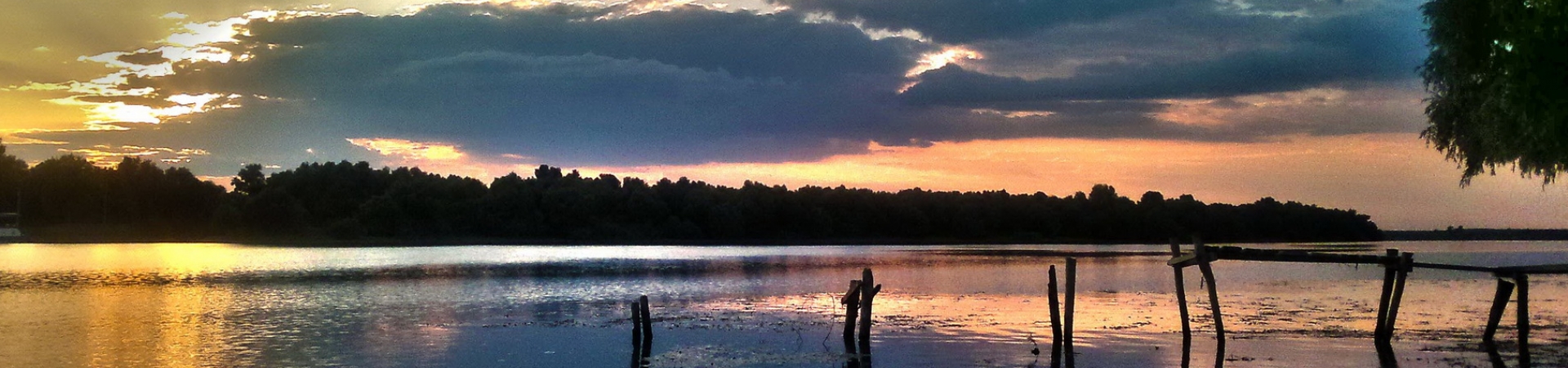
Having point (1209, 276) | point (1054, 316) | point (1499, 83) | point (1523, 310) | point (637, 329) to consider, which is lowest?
point (637, 329)

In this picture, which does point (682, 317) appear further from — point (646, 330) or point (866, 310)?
point (866, 310)

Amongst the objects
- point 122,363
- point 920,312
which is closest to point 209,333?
point 122,363

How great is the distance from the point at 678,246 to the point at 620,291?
91.5 metres

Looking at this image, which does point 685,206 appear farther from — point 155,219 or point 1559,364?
point 1559,364

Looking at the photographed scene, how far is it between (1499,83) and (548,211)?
133m

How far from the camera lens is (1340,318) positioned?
32.4 m

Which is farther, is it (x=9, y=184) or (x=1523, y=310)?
(x=9, y=184)

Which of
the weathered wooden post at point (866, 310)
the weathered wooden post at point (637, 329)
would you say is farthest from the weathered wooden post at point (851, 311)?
the weathered wooden post at point (637, 329)

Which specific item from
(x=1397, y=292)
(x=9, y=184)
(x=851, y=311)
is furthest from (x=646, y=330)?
(x=9, y=184)

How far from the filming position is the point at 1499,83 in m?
20.7

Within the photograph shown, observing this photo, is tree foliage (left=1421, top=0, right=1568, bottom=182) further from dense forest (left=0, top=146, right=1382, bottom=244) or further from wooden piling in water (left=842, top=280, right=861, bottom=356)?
dense forest (left=0, top=146, right=1382, bottom=244)

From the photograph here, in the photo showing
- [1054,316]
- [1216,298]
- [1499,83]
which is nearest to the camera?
[1499,83]

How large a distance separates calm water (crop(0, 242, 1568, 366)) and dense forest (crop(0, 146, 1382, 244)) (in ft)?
237

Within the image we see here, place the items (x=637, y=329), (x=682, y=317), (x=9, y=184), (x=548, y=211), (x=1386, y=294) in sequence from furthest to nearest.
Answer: (x=548, y=211) < (x=9, y=184) < (x=682, y=317) < (x=637, y=329) < (x=1386, y=294)
